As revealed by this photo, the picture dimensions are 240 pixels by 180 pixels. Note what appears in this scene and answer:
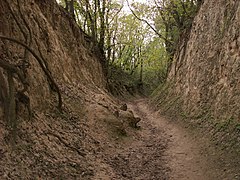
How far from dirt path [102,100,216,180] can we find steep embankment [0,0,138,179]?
0.75 metres

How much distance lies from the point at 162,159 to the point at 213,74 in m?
5.33

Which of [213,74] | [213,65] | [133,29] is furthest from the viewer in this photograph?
[133,29]

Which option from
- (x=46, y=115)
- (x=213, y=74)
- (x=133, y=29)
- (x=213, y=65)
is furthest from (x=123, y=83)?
(x=46, y=115)

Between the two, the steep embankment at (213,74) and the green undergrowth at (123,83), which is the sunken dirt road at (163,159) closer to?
the steep embankment at (213,74)

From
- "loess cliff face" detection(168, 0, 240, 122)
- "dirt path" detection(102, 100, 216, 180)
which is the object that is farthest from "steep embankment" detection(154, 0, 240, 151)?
"dirt path" detection(102, 100, 216, 180)

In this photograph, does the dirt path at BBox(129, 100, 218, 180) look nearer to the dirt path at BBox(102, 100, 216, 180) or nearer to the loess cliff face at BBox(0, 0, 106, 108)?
the dirt path at BBox(102, 100, 216, 180)

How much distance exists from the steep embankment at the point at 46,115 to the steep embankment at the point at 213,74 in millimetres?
4101

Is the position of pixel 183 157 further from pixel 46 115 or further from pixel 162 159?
pixel 46 115

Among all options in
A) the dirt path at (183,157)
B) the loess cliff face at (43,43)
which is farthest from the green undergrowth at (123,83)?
the dirt path at (183,157)

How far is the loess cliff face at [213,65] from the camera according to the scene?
1020 centimetres

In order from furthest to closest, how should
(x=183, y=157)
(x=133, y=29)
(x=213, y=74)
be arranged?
(x=133, y=29)
(x=213, y=74)
(x=183, y=157)

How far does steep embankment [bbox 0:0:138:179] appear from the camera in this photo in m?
6.48

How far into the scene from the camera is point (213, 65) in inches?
499

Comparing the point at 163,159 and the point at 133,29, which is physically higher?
the point at 133,29
